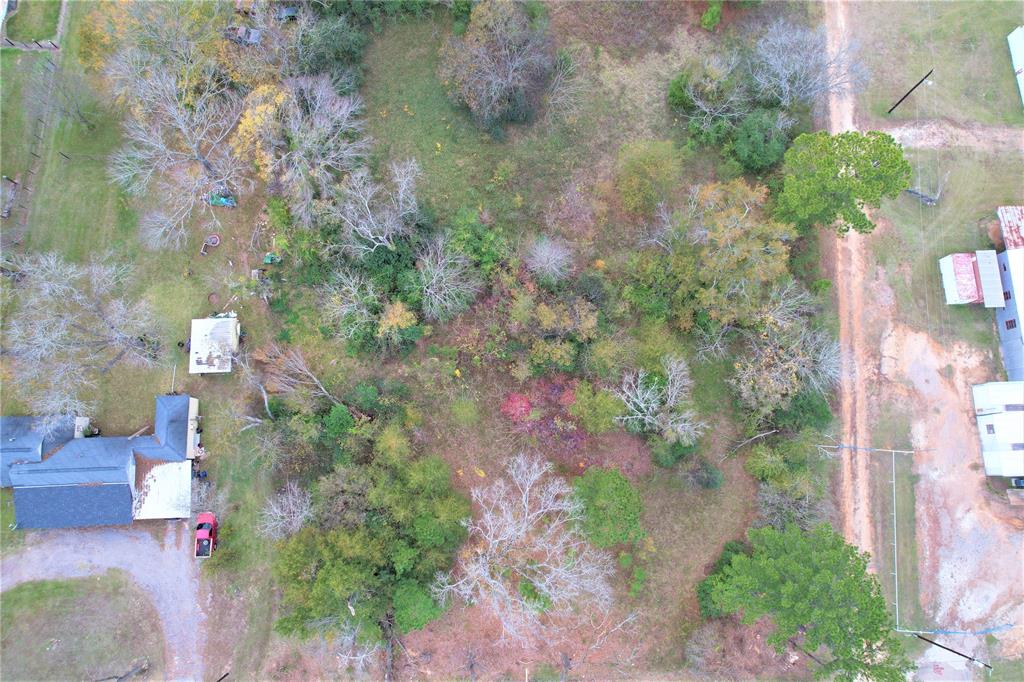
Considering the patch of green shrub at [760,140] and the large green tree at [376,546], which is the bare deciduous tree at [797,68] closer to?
the patch of green shrub at [760,140]

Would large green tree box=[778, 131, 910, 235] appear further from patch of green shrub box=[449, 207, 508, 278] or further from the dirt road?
patch of green shrub box=[449, 207, 508, 278]

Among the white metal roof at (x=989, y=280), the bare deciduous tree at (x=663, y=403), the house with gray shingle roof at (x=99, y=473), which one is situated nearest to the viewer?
the bare deciduous tree at (x=663, y=403)

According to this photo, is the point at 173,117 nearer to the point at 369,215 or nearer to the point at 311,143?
the point at 311,143

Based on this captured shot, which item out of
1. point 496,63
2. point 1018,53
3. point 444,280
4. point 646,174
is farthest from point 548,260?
point 1018,53

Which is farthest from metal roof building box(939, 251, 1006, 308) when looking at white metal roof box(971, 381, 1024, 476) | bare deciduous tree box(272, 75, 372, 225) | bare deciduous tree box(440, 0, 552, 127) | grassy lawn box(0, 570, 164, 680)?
grassy lawn box(0, 570, 164, 680)

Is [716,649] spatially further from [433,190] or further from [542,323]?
[433,190]

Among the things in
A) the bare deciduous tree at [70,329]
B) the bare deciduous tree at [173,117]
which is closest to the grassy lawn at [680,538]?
the bare deciduous tree at [70,329]
